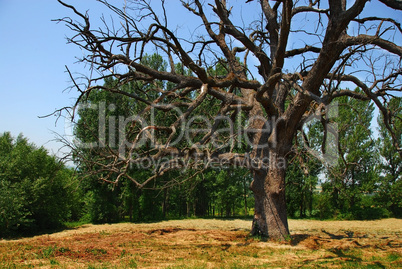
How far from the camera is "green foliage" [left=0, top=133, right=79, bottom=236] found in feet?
40.3

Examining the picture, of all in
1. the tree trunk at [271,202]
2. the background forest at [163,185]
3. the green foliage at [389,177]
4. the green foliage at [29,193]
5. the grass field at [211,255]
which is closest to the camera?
the grass field at [211,255]

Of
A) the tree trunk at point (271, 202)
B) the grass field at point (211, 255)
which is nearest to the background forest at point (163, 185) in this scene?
the tree trunk at point (271, 202)

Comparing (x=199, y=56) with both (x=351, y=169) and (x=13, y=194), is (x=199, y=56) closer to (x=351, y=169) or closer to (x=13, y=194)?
(x=13, y=194)

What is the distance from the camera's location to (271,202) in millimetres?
8930

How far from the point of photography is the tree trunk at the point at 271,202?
346 inches

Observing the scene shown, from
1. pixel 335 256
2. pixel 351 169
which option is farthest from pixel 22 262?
pixel 351 169

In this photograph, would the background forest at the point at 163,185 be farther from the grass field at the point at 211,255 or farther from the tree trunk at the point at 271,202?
the grass field at the point at 211,255

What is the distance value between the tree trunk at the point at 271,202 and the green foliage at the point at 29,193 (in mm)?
8588

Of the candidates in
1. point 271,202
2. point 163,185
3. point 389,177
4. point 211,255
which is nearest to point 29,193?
point 163,185

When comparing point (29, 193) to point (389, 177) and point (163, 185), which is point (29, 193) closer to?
point (163, 185)

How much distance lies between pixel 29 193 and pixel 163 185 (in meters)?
5.66

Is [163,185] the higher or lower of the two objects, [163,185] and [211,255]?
the higher

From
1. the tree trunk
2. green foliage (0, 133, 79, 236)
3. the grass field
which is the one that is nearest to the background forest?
green foliage (0, 133, 79, 236)

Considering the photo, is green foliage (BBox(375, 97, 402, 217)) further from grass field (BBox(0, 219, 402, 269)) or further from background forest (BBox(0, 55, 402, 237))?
grass field (BBox(0, 219, 402, 269))
